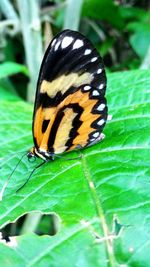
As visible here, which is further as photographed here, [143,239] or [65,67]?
[65,67]

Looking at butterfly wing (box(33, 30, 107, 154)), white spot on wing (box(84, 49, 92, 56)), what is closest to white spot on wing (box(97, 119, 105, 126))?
butterfly wing (box(33, 30, 107, 154))

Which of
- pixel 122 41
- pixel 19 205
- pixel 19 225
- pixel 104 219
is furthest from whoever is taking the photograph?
pixel 122 41

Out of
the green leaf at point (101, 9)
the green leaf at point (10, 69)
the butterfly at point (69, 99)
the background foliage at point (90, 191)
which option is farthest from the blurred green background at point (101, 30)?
the butterfly at point (69, 99)

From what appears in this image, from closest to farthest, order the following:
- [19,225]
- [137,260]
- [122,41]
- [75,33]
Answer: [137,260]
[75,33]
[19,225]
[122,41]

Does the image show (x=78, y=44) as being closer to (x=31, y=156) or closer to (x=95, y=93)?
(x=95, y=93)

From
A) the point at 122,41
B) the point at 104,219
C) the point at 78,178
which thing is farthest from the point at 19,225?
the point at 104,219

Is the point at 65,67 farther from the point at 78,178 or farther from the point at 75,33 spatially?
the point at 78,178

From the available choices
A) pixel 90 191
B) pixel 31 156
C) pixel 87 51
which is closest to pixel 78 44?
pixel 87 51

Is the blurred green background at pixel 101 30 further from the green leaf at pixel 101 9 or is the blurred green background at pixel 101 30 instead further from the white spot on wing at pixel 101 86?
the white spot on wing at pixel 101 86
